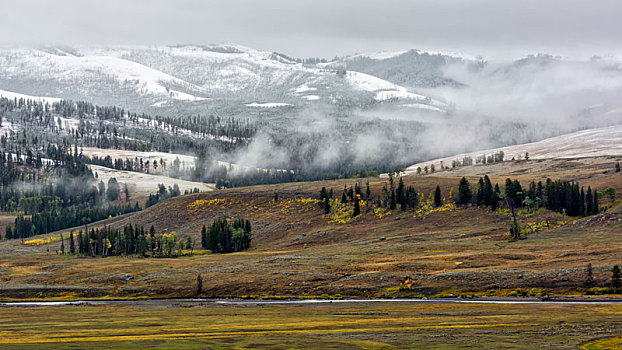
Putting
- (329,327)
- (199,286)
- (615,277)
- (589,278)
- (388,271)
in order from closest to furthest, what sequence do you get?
(329,327), (615,277), (589,278), (388,271), (199,286)

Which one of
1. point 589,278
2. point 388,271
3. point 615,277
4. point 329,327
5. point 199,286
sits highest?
point 615,277

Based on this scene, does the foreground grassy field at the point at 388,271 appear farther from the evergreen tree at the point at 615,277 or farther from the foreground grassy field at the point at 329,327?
the foreground grassy field at the point at 329,327

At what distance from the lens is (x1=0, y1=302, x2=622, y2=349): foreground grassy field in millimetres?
69250

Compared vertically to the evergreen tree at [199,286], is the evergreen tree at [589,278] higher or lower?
higher

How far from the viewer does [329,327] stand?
84938 mm

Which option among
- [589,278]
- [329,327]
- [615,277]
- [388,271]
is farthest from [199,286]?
[615,277]

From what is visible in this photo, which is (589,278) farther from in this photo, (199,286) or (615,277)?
(199,286)

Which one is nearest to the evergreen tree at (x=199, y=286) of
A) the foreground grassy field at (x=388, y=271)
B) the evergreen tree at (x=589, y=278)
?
the foreground grassy field at (x=388, y=271)

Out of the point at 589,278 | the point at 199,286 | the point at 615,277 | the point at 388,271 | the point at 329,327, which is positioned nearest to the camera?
the point at 329,327

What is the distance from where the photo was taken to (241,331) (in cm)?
8212

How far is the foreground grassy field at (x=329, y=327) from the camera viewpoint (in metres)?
69.2

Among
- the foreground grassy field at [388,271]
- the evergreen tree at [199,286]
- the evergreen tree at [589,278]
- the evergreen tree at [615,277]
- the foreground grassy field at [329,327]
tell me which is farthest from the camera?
the evergreen tree at [199,286]

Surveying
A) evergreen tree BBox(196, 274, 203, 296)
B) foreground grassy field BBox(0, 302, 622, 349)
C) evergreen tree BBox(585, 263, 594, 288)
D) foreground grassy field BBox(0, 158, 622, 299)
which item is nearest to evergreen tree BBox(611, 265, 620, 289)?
foreground grassy field BBox(0, 158, 622, 299)

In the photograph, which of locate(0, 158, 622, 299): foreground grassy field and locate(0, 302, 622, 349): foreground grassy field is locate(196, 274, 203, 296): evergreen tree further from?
locate(0, 302, 622, 349): foreground grassy field
